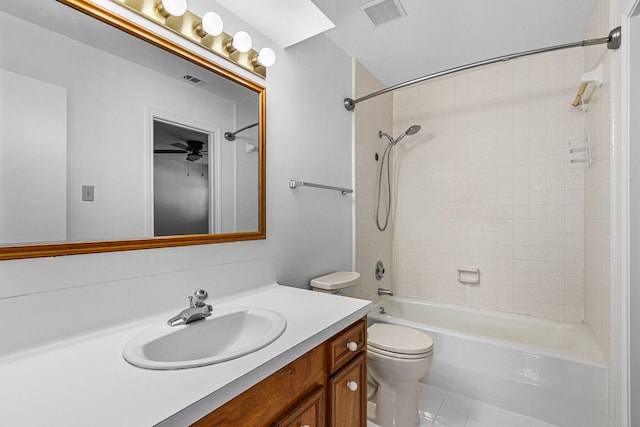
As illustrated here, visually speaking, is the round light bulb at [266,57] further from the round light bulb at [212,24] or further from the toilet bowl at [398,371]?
the toilet bowl at [398,371]

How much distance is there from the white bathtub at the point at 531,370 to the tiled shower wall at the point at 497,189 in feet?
0.70

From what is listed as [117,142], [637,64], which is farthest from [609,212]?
[117,142]

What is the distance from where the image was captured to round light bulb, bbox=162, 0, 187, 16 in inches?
42.2

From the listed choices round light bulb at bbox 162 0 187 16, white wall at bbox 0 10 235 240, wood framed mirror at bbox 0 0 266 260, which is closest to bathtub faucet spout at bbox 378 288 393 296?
wood framed mirror at bbox 0 0 266 260

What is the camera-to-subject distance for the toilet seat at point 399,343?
1.59 m

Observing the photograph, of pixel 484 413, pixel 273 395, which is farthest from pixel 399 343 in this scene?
pixel 273 395

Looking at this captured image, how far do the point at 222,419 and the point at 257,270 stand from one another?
844 millimetres

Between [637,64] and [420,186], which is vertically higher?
[637,64]

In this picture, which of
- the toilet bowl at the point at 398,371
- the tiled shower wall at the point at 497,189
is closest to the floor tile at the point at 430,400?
the toilet bowl at the point at 398,371

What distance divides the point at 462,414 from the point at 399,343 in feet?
2.06

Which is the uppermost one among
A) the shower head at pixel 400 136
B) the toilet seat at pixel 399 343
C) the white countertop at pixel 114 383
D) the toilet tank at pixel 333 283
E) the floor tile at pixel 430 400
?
the shower head at pixel 400 136

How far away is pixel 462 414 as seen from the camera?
1.77 metres

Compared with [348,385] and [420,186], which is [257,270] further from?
[420,186]

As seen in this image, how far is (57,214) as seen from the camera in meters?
0.86
